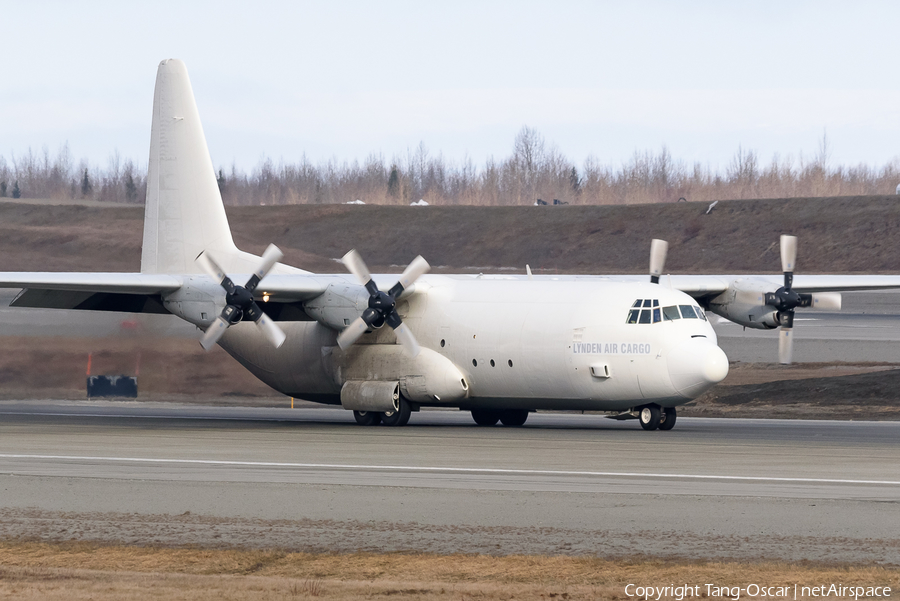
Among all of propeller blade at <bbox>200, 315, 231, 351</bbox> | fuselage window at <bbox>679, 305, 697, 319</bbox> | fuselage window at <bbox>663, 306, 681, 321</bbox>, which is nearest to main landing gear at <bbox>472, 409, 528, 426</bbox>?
fuselage window at <bbox>663, 306, 681, 321</bbox>

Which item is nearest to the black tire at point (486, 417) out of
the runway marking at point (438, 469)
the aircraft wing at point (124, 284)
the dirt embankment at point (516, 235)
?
the aircraft wing at point (124, 284)

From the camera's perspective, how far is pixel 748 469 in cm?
1772

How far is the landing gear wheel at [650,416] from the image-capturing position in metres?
26.1

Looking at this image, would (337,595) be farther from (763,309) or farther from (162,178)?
(162,178)

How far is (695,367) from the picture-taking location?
24.5m

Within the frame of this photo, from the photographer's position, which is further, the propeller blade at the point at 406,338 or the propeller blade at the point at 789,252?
the propeller blade at the point at 789,252

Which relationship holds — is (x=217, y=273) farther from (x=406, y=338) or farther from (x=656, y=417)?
(x=656, y=417)

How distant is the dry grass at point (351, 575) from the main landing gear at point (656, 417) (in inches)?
616

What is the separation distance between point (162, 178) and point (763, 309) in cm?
1649

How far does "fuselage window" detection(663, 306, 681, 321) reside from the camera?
83.3ft

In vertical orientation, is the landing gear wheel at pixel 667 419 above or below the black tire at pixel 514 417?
above

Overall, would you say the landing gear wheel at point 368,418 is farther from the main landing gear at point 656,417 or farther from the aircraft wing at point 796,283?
the aircraft wing at point 796,283

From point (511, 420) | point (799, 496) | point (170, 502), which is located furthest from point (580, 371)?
point (170, 502)

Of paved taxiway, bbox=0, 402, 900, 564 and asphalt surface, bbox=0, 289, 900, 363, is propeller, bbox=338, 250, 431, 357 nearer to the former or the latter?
paved taxiway, bbox=0, 402, 900, 564
